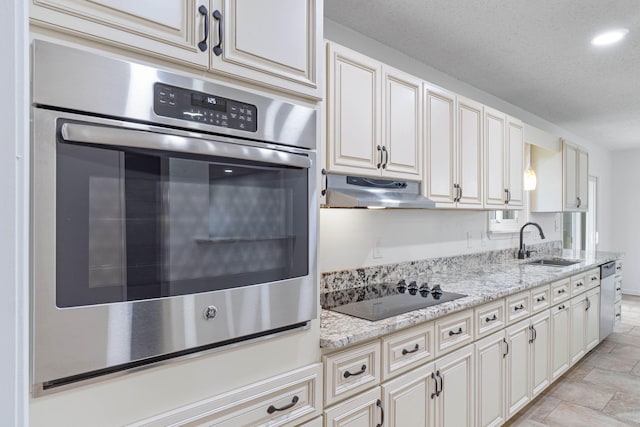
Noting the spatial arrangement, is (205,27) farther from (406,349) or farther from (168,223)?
(406,349)

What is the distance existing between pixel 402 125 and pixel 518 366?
1763mm

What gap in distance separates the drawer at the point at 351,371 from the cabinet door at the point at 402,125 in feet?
3.12

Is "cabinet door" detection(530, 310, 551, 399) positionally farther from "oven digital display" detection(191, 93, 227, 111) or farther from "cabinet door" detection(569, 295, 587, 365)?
"oven digital display" detection(191, 93, 227, 111)

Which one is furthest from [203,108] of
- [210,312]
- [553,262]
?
[553,262]

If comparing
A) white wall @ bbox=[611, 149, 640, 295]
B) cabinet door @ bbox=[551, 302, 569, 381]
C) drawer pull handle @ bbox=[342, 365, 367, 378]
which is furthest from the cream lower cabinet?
white wall @ bbox=[611, 149, 640, 295]

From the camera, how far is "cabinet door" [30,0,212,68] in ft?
2.84

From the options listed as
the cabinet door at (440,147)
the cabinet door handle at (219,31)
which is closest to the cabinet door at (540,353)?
the cabinet door at (440,147)

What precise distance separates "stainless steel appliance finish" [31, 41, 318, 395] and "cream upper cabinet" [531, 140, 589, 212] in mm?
4145

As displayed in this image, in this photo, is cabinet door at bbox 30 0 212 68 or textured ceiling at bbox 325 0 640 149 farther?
textured ceiling at bbox 325 0 640 149

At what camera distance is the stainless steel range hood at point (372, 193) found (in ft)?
5.94
